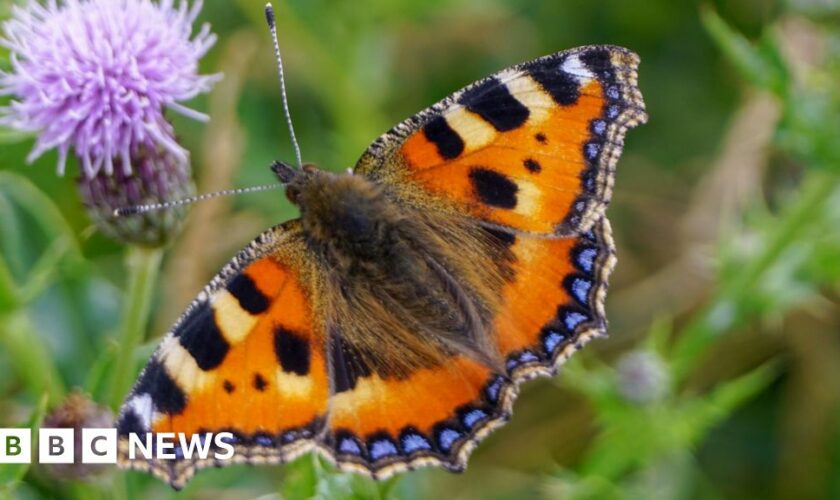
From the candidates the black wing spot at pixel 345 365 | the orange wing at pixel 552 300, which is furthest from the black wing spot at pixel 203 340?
the orange wing at pixel 552 300

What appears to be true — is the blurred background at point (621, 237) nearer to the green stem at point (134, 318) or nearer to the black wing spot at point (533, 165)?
the green stem at point (134, 318)

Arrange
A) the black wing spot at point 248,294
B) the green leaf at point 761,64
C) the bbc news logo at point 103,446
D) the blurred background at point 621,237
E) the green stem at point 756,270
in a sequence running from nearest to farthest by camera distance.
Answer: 1. the bbc news logo at point 103,446
2. the black wing spot at point 248,294
3. the green leaf at point 761,64
4. the blurred background at point 621,237
5. the green stem at point 756,270

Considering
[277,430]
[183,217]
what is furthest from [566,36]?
[277,430]

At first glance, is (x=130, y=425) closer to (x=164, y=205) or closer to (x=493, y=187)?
(x=164, y=205)

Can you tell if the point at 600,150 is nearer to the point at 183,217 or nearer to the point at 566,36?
the point at 183,217

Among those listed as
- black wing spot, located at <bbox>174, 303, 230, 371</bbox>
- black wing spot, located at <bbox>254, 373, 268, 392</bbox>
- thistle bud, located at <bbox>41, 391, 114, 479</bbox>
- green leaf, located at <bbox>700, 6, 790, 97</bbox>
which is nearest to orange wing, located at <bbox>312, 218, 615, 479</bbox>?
black wing spot, located at <bbox>254, 373, 268, 392</bbox>

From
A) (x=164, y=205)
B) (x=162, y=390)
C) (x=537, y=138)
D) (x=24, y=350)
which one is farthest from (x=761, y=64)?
(x=24, y=350)

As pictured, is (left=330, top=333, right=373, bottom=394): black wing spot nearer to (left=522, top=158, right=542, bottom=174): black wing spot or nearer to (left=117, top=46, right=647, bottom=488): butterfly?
(left=117, top=46, right=647, bottom=488): butterfly

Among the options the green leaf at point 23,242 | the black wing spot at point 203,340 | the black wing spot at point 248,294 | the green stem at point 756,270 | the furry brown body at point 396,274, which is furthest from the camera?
the green stem at point 756,270
